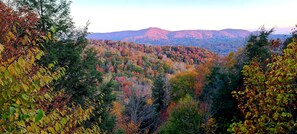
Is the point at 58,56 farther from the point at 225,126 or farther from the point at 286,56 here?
the point at 225,126

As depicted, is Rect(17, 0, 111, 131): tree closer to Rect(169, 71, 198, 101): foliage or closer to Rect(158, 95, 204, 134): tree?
Rect(158, 95, 204, 134): tree

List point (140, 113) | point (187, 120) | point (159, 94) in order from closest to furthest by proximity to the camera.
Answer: point (187, 120)
point (140, 113)
point (159, 94)

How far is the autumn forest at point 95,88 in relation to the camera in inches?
148

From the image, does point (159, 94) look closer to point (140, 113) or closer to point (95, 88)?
point (140, 113)

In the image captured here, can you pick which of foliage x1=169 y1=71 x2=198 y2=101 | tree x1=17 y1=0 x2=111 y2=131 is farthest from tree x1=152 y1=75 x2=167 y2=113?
tree x1=17 y1=0 x2=111 y2=131

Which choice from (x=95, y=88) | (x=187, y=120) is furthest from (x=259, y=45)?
(x=95, y=88)

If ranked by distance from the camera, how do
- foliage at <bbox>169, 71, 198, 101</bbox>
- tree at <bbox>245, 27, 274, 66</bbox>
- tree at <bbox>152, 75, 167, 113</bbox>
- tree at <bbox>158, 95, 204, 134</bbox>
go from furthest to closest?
foliage at <bbox>169, 71, 198, 101</bbox>, tree at <bbox>152, 75, 167, 113</bbox>, tree at <bbox>245, 27, 274, 66</bbox>, tree at <bbox>158, 95, 204, 134</bbox>

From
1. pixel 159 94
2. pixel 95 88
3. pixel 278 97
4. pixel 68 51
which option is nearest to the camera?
pixel 278 97

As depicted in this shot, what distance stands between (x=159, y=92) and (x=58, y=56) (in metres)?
24.1

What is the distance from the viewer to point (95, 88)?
16297mm

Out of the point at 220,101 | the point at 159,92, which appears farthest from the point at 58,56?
the point at 159,92

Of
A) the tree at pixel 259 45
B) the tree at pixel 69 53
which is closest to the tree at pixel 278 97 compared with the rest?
the tree at pixel 69 53

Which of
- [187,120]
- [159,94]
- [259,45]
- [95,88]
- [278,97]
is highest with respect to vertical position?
[278,97]

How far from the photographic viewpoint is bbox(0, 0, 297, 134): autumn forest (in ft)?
12.3
